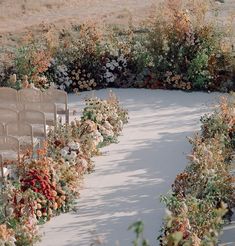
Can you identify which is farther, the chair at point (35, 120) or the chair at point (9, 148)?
the chair at point (35, 120)

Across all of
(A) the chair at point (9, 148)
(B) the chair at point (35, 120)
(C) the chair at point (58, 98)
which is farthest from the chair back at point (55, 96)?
(A) the chair at point (9, 148)

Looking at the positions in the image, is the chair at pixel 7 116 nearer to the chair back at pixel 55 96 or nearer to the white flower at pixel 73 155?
the white flower at pixel 73 155

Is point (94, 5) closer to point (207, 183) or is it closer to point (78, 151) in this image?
point (78, 151)

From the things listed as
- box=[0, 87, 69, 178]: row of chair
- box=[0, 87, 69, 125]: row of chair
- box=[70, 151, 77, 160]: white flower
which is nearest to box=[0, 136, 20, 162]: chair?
box=[0, 87, 69, 178]: row of chair

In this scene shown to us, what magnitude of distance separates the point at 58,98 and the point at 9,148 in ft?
8.50

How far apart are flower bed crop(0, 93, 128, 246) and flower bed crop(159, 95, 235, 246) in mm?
1588

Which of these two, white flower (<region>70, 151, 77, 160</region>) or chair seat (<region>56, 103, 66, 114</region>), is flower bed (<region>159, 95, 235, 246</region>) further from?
chair seat (<region>56, 103, 66, 114</region>)

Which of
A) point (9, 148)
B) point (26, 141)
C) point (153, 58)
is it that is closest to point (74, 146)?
point (26, 141)

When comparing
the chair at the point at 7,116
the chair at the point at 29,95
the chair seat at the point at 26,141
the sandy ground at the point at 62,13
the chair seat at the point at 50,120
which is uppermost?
the sandy ground at the point at 62,13

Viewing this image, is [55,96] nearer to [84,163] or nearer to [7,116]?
[7,116]

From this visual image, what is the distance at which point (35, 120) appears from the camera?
11.3 meters

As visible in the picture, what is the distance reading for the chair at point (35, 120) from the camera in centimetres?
1120

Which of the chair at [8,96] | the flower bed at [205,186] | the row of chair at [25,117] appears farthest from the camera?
the chair at [8,96]

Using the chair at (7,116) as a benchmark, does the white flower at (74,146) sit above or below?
below
